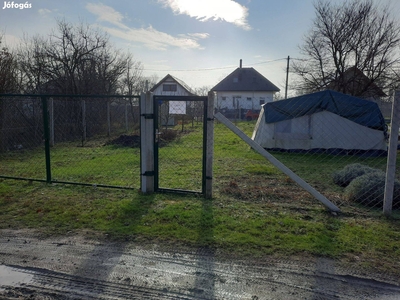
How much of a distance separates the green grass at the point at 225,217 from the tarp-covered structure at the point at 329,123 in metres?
4.14

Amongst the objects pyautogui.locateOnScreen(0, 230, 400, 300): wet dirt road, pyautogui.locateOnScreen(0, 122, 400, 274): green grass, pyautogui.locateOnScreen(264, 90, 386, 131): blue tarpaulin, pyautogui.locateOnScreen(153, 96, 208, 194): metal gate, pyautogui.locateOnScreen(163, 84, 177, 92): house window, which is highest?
pyautogui.locateOnScreen(163, 84, 177, 92): house window

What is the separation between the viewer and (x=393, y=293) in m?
2.72

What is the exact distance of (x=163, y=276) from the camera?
9.71 ft

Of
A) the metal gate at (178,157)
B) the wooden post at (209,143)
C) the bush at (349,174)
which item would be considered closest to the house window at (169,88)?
the metal gate at (178,157)

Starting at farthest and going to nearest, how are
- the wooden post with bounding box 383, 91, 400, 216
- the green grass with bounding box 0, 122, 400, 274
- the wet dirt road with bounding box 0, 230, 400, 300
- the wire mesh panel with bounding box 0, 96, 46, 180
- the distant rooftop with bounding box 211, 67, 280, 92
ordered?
the distant rooftop with bounding box 211, 67, 280, 92
the wire mesh panel with bounding box 0, 96, 46, 180
the wooden post with bounding box 383, 91, 400, 216
the green grass with bounding box 0, 122, 400, 274
the wet dirt road with bounding box 0, 230, 400, 300

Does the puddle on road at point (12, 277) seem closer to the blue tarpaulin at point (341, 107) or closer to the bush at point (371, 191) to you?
the bush at point (371, 191)

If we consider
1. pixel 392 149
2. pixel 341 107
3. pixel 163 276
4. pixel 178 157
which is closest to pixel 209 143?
pixel 163 276

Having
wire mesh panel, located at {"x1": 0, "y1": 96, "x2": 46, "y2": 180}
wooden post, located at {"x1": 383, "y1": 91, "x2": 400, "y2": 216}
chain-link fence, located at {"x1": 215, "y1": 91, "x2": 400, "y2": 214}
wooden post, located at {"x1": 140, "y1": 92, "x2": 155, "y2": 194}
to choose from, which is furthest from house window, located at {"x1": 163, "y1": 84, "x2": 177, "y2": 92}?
wooden post, located at {"x1": 383, "y1": 91, "x2": 400, "y2": 216}

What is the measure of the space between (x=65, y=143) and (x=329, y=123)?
11172mm

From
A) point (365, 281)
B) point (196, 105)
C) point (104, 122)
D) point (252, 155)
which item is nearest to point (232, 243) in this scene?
point (365, 281)

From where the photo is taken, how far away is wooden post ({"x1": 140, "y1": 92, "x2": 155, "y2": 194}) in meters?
5.21

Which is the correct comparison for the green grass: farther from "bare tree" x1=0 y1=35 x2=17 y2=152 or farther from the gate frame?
"bare tree" x1=0 y1=35 x2=17 y2=152

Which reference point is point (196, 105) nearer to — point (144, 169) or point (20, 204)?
point (144, 169)

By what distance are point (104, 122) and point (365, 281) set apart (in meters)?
14.9
